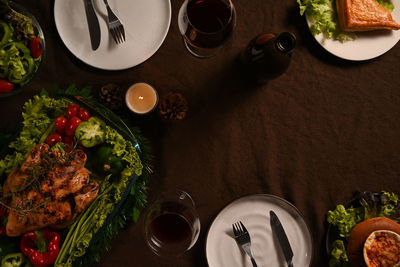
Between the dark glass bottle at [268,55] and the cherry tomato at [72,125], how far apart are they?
756 millimetres

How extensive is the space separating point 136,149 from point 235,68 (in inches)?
23.2

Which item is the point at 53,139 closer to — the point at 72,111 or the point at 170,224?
the point at 72,111

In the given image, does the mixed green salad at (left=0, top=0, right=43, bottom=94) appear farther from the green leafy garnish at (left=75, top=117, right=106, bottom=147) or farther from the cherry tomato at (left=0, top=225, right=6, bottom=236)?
the cherry tomato at (left=0, top=225, right=6, bottom=236)

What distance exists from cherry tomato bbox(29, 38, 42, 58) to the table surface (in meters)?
0.07

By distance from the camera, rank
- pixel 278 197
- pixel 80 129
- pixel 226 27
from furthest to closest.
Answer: pixel 278 197 < pixel 80 129 < pixel 226 27

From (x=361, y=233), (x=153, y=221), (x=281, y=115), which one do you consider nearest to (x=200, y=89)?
(x=281, y=115)

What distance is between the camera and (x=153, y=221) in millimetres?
1585

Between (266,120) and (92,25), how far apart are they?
0.88 meters

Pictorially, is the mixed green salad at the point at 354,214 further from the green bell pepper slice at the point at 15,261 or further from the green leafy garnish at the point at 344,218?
the green bell pepper slice at the point at 15,261

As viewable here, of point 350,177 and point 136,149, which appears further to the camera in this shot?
point 350,177

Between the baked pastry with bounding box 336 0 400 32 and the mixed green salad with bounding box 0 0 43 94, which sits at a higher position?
the baked pastry with bounding box 336 0 400 32

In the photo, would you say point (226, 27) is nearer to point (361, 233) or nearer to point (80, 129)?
point (80, 129)

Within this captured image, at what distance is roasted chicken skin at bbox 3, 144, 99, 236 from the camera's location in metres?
1.42

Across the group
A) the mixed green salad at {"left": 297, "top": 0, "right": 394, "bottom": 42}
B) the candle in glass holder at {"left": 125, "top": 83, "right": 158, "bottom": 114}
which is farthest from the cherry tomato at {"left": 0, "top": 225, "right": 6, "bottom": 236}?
the mixed green salad at {"left": 297, "top": 0, "right": 394, "bottom": 42}
